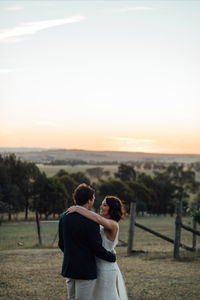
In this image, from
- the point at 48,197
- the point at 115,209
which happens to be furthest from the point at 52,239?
the point at 48,197

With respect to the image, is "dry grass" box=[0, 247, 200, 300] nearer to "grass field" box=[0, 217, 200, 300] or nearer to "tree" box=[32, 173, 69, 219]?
"grass field" box=[0, 217, 200, 300]

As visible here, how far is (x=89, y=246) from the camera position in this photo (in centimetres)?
589

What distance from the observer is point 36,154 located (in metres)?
155

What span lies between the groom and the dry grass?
15.1 ft

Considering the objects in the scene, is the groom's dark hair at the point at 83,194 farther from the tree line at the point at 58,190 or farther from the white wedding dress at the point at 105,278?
the tree line at the point at 58,190

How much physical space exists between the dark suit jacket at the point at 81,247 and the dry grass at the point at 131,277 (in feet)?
15.4

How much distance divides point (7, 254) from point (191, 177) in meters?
92.6

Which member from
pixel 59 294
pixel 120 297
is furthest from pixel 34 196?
pixel 120 297

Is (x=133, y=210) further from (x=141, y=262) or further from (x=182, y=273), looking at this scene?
(x=182, y=273)

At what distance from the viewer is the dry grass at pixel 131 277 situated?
10.7 metres

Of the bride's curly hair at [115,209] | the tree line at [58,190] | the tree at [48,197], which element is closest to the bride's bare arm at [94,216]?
the bride's curly hair at [115,209]

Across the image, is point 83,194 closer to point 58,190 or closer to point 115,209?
point 115,209

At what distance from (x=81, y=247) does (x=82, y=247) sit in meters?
0.01

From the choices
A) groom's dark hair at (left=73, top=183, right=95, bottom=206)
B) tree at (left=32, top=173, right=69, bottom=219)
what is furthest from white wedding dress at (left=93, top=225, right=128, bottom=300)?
tree at (left=32, top=173, right=69, bottom=219)
